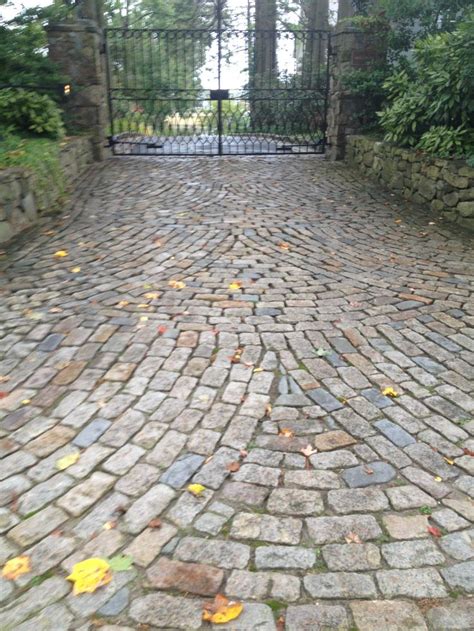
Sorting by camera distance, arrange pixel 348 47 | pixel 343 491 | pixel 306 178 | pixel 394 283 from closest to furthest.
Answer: pixel 343 491 → pixel 394 283 → pixel 306 178 → pixel 348 47

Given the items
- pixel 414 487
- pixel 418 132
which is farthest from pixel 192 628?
pixel 418 132

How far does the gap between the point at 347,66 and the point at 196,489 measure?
8.67 m

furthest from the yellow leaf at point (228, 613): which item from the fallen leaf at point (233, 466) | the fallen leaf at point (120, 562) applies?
the fallen leaf at point (233, 466)

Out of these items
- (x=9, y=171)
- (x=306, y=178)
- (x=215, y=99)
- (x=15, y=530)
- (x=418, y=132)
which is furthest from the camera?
(x=215, y=99)

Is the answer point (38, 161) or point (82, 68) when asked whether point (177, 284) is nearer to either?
point (38, 161)

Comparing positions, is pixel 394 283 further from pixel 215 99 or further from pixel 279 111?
pixel 279 111

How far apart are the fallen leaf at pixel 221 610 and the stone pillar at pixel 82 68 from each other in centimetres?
856

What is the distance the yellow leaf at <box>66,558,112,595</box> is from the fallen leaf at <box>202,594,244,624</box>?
1.21 feet

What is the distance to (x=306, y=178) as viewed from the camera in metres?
8.55

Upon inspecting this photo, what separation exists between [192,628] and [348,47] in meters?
9.36

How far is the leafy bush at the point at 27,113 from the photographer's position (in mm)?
7359

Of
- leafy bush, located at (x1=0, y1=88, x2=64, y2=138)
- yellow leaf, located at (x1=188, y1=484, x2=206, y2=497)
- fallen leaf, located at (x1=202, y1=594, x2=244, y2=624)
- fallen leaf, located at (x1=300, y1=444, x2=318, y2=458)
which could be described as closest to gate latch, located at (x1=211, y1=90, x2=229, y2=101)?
leafy bush, located at (x1=0, y1=88, x2=64, y2=138)

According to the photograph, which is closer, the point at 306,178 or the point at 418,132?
the point at 418,132

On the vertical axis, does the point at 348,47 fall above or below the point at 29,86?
above
